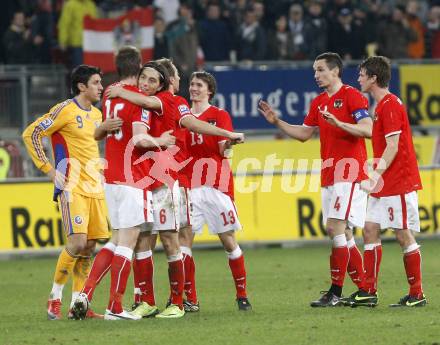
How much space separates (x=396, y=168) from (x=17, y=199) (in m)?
8.21

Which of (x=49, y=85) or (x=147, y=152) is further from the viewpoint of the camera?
(x=49, y=85)

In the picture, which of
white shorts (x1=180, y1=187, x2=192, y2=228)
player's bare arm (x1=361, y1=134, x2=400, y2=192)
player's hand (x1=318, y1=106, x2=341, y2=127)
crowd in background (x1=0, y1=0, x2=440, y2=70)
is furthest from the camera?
crowd in background (x1=0, y1=0, x2=440, y2=70)

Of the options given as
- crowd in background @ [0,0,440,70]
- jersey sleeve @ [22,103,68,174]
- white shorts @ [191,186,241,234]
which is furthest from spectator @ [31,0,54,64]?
white shorts @ [191,186,241,234]

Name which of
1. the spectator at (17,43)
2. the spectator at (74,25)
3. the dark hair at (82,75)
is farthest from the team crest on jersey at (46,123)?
the spectator at (17,43)

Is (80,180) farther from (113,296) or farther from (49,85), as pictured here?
(49,85)

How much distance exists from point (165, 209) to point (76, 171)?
3.44 ft

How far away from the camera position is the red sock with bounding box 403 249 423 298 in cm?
1181

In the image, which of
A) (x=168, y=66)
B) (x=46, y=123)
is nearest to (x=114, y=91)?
(x=168, y=66)

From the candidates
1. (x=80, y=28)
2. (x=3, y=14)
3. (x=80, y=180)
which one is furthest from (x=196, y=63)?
(x=80, y=180)

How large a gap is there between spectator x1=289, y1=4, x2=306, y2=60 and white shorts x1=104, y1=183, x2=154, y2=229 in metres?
13.6

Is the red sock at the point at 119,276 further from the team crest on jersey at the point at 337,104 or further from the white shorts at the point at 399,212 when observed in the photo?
the team crest on jersey at the point at 337,104

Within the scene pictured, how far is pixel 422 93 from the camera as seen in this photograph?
23750 millimetres

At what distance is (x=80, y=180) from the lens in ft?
38.9

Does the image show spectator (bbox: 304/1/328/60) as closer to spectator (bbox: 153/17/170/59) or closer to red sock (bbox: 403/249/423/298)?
spectator (bbox: 153/17/170/59)
